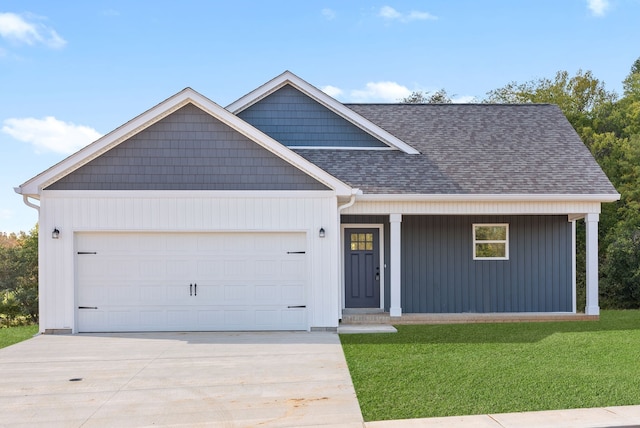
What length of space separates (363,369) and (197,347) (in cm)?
321

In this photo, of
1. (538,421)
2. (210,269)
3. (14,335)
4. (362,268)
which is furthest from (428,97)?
(538,421)

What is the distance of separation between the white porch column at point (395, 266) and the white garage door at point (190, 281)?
6.52 ft

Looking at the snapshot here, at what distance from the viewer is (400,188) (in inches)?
465

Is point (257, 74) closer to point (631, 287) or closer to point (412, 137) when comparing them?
point (412, 137)

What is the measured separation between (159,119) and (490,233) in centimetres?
799

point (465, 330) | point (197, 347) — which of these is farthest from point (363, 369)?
point (465, 330)

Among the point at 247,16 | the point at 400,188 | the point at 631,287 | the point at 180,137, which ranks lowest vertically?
the point at 631,287

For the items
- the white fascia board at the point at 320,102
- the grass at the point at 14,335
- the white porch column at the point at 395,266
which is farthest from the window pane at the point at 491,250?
the grass at the point at 14,335

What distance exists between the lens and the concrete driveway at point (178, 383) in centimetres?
548

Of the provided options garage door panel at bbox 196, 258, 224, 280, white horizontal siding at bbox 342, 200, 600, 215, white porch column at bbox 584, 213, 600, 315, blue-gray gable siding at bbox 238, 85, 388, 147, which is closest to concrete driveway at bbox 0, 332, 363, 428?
garage door panel at bbox 196, 258, 224, 280

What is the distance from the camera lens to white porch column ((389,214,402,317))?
37.6 ft

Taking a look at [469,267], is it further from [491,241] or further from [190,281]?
[190,281]

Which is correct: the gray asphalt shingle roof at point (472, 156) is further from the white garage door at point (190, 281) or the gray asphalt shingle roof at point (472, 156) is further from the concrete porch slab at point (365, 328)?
the concrete porch slab at point (365, 328)

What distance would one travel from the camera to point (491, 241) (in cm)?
1297
